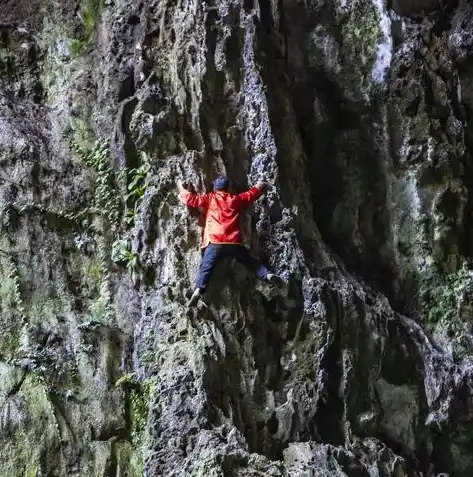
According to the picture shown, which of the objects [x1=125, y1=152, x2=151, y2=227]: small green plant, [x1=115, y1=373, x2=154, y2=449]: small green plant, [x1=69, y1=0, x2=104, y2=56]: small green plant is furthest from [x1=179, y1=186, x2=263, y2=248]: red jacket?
[x1=69, y1=0, x2=104, y2=56]: small green plant

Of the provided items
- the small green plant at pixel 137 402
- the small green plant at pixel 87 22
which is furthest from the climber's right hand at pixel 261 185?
the small green plant at pixel 87 22

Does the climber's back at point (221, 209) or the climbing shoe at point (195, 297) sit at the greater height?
the climber's back at point (221, 209)

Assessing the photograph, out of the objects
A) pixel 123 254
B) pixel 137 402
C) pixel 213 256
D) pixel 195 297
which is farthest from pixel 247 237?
pixel 137 402

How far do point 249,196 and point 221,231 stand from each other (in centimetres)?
45

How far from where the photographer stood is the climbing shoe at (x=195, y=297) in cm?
589

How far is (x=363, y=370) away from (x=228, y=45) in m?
3.38

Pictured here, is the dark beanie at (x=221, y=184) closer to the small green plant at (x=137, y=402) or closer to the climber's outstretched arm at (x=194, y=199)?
the climber's outstretched arm at (x=194, y=199)

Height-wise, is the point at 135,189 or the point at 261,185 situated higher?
the point at 135,189

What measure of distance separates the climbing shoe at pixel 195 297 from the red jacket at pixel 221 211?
402mm

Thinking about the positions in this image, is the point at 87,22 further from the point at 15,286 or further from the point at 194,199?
the point at 15,286

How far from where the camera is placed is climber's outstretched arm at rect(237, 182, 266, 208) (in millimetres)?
6074

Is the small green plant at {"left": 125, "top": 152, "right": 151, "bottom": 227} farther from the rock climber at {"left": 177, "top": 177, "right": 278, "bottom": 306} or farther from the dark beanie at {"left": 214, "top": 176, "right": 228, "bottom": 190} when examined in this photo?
the dark beanie at {"left": 214, "top": 176, "right": 228, "bottom": 190}

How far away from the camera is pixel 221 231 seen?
590 cm

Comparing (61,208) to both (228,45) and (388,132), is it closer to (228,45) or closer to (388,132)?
(228,45)
